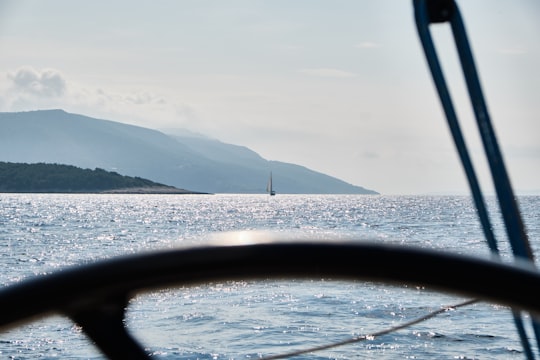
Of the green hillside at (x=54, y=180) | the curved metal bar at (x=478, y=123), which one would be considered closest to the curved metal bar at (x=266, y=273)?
the curved metal bar at (x=478, y=123)

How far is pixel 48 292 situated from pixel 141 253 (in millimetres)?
93

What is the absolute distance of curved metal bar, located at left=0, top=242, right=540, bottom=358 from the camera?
84cm

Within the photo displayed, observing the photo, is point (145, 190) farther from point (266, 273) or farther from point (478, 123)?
point (266, 273)

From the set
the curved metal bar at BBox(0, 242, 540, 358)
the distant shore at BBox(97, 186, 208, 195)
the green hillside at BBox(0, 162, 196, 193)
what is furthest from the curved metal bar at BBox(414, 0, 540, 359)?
the distant shore at BBox(97, 186, 208, 195)

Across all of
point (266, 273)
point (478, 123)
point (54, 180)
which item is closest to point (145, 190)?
point (54, 180)

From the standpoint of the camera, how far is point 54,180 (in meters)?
160

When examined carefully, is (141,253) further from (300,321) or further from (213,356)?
(300,321)

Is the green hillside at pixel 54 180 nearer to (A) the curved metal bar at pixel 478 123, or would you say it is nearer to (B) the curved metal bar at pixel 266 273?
(A) the curved metal bar at pixel 478 123

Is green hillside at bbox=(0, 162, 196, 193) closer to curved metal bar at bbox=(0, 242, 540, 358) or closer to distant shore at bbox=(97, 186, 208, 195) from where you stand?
distant shore at bbox=(97, 186, 208, 195)

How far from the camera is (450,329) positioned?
19.9 metres

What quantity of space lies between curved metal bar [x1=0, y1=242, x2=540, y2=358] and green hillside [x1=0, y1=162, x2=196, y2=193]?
163 metres

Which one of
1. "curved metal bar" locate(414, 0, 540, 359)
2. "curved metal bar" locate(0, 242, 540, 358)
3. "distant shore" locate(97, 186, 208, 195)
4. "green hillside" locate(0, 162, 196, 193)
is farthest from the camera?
"distant shore" locate(97, 186, 208, 195)

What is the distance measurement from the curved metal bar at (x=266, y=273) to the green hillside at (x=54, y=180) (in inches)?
6428

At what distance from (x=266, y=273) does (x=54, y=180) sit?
16380 cm
